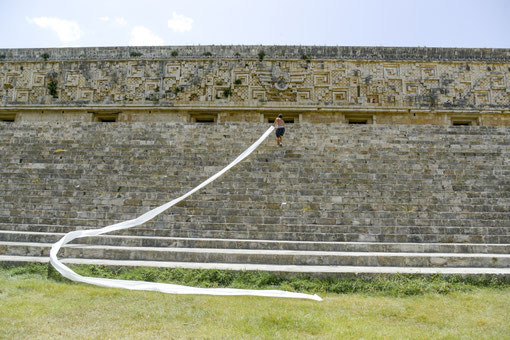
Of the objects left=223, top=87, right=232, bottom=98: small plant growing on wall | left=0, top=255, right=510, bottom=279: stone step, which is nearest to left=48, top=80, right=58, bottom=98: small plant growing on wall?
left=223, top=87, right=232, bottom=98: small plant growing on wall

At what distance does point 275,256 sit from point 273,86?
9.24m

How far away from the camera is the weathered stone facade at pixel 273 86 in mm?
12719

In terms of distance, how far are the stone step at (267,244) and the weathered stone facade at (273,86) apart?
8118 mm

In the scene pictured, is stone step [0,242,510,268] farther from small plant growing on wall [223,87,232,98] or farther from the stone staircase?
small plant growing on wall [223,87,232,98]

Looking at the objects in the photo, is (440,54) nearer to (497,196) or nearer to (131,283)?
(497,196)

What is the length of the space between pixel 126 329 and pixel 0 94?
46.5 feet

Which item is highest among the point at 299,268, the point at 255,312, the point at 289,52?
the point at 289,52

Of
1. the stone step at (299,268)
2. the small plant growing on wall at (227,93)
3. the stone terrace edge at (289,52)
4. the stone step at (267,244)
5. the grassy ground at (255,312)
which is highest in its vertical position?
the stone terrace edge at (289,52)

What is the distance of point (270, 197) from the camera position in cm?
660

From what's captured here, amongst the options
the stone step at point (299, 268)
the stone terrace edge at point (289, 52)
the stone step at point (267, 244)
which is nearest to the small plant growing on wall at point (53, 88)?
the stone terrace edge at point (289, 52)

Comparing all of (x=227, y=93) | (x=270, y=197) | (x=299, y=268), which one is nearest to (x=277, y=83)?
(x=227, y=93)

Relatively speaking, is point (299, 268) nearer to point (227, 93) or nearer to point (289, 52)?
point (227, 93)

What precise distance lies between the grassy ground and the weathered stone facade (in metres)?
9.52

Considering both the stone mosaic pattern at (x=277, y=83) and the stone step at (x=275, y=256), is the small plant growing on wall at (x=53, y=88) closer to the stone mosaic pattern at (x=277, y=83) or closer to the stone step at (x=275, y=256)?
the stone mosaic pattern at (x=277, y=83)
